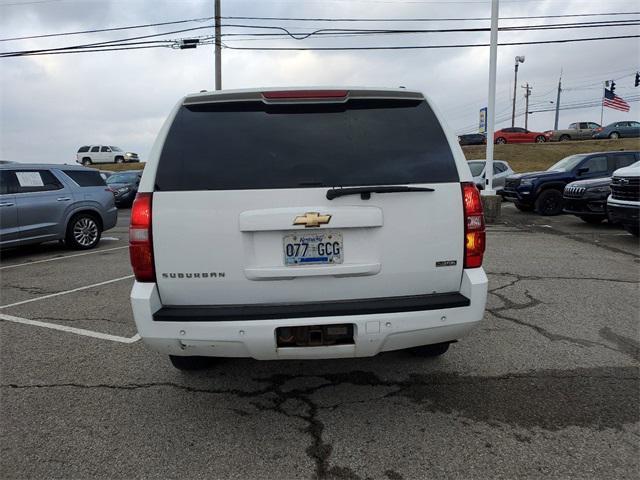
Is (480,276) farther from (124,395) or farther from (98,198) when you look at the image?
(98,198)

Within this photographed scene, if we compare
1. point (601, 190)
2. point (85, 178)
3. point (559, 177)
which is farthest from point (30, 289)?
point (559, 177)

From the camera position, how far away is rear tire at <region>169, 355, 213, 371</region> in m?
3.41

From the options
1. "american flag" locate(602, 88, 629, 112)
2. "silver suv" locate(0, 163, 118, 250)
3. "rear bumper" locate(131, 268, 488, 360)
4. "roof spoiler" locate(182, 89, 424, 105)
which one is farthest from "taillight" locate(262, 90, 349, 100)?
"american flag" locate(602, 88, 629, 112)

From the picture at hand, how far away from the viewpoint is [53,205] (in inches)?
348

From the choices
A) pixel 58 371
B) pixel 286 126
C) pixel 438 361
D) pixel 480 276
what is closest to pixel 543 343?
pixel 438 361

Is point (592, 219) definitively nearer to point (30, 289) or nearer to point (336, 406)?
point (336, 406)

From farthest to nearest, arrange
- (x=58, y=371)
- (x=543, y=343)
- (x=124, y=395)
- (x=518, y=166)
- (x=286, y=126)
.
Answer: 1. (x=518, y=166)
2. (x=543, y=343)
3. (x=58, y=371)
4. (x=124, y=395)
5. (x=286, y=126)

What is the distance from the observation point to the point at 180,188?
8.40ft

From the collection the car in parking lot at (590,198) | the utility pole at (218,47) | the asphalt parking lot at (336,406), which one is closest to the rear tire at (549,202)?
the car in parking lot at (590,198)

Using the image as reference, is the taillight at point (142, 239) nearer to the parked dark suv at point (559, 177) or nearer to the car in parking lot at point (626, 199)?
the car in parking lot at point (626, 199)

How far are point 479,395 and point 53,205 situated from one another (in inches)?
338

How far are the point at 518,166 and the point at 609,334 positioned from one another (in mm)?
28428

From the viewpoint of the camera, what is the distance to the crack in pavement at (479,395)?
2.81m

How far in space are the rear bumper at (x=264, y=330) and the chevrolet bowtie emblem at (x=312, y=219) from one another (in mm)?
491
